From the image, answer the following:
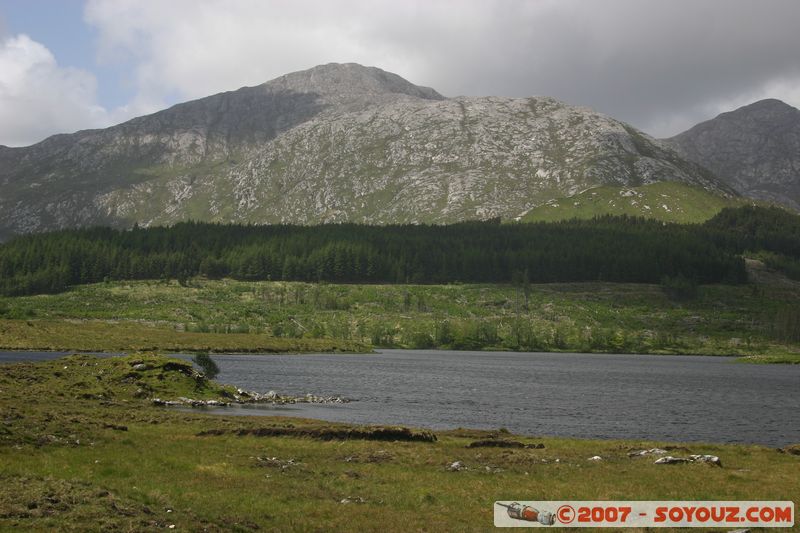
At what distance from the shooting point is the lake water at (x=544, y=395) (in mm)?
74438

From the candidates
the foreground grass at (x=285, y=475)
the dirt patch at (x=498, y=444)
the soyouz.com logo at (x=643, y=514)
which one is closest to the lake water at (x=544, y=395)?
the dirt patch at (x=498, y=444)

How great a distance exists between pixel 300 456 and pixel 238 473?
7345mm

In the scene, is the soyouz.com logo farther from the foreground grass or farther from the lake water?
the lake water

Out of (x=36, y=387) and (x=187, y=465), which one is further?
(x=36, y=387)

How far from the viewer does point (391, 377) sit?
130 meters

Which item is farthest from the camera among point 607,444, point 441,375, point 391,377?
point 441,375

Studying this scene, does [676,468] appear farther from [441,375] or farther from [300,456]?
[441,375]

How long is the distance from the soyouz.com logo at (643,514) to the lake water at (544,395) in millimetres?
35788

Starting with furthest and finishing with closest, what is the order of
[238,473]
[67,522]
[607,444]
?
[607,444] < [238,473] < [67,522]

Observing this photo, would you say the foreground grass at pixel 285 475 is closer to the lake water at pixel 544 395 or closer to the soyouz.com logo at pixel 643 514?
the soyouz.com logo at pixel 643 514

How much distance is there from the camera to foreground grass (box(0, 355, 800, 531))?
2718cm

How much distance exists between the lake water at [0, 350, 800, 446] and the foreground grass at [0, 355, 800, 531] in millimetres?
16796

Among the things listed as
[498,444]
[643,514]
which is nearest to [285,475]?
[643,514]

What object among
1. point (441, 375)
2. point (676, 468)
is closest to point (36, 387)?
point (676, 468)
